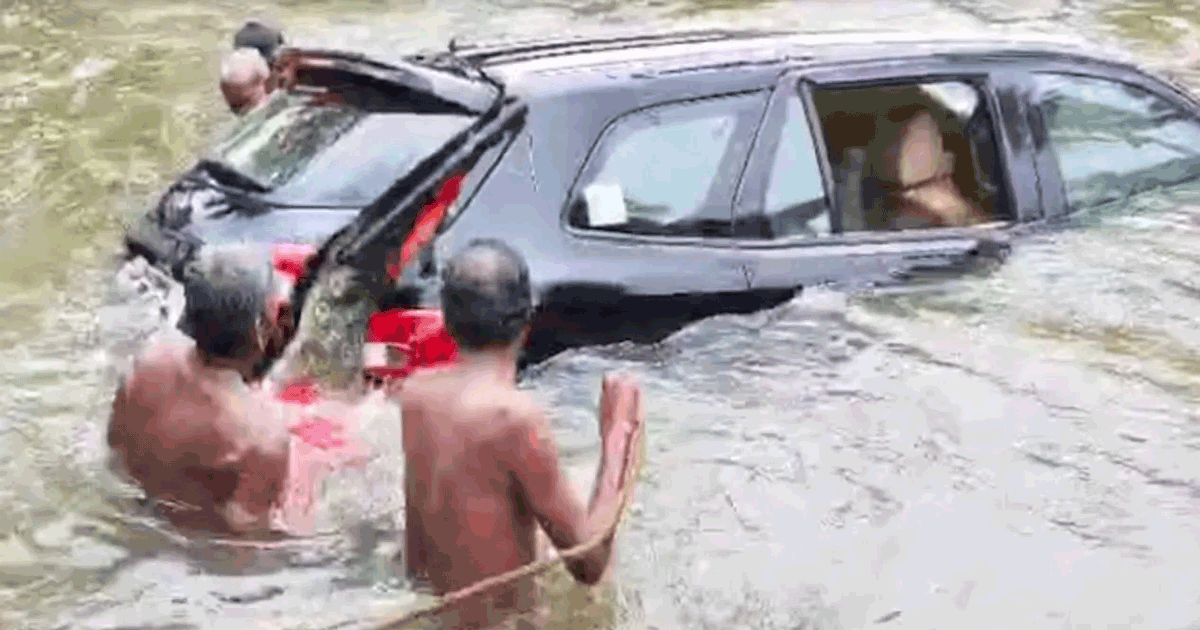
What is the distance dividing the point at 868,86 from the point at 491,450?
10.2ft

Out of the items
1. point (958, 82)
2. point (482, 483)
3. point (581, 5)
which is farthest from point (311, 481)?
point (581, 5)

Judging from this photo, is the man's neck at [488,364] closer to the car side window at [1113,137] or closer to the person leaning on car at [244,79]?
the car side window at [1113,137]

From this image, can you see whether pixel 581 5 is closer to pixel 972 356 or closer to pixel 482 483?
pixel 972 356

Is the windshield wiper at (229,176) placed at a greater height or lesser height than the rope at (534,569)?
greater

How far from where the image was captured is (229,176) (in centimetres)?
731

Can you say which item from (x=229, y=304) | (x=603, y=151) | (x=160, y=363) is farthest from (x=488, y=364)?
(x=603, y=151)

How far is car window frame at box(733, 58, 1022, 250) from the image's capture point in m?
7.35

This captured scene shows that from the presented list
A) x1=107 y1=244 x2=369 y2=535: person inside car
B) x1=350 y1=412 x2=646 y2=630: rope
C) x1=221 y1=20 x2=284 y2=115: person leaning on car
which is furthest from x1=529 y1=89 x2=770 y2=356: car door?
x1=221 y1=20 x2=284 y2=115: person leaning on car

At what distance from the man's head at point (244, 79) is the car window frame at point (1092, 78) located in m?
3.08

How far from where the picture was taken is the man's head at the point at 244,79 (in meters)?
8.87

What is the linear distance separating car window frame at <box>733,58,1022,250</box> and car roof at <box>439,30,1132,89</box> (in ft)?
0.17

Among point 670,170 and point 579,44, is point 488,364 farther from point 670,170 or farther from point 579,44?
point 579,44

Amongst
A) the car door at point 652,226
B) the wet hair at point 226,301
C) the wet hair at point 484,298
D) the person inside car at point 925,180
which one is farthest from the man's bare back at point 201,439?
the person inside car at point 925,180

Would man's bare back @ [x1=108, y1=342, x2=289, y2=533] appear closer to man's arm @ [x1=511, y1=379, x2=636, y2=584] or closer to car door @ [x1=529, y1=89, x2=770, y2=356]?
man's arm @ [x1=511, y1=379, x2=636, y2=584]
